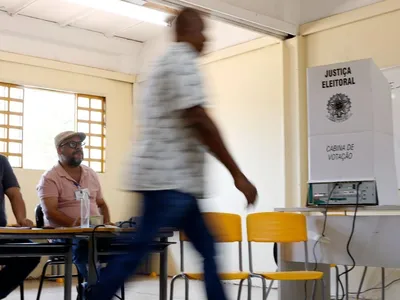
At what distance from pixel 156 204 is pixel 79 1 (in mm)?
4908

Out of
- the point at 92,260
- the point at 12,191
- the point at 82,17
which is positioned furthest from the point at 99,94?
the point at 92,260

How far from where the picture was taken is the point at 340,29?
20.0ft

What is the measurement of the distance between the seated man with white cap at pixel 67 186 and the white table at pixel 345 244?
131 cm

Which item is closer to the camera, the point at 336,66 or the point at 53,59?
the point at 336,66

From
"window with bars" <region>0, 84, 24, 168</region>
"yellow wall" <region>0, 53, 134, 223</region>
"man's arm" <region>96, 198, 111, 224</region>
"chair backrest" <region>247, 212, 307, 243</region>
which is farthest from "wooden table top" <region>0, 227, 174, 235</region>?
"window with bars" <region>0, 84, 24, 168</region>

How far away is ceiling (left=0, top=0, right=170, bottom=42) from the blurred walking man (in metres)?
5.15

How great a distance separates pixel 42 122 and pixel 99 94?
2.76ft

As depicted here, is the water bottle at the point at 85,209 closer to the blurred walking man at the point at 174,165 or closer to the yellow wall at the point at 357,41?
the blurred walking man at the point at 174,165

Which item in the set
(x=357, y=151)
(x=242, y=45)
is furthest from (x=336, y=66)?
(x=242, y=45)

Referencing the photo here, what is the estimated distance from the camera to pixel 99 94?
8086 millimetres

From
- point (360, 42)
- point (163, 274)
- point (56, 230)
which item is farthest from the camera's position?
point (360, 42)

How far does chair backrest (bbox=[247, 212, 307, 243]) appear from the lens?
3.77 meters

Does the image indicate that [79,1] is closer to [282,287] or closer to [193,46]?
[282,287]

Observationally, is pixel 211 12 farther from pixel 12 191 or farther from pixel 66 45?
pixel 12 191
